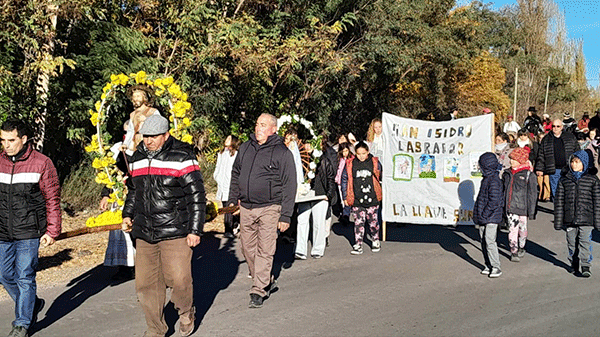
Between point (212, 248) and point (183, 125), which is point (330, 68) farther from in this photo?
point (183, 125)

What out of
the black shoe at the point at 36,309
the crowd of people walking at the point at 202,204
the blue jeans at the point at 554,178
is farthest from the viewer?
the blue jeans at the point at 554,178

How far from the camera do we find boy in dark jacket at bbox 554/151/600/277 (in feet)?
30.1

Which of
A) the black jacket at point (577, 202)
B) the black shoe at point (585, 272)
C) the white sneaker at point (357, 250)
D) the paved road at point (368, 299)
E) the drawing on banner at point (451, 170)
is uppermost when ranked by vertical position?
the drawing on banner at point (451, 170)

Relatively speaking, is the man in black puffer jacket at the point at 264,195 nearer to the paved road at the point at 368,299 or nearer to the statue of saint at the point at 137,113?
the paved road at the point at 368,299

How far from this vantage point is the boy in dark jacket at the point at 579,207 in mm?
9180

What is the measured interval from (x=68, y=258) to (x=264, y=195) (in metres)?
3.89

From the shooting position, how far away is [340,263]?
10039 mm

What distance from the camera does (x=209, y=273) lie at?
30.3ft

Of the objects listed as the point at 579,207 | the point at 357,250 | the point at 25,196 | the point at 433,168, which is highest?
the point at 433,168

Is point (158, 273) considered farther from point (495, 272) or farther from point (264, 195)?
point (495, 272)

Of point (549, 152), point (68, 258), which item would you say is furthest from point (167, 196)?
point (549, 152)

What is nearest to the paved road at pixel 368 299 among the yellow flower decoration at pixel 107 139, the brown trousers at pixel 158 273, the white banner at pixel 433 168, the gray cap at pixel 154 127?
the brown trousers at pixel 158 273

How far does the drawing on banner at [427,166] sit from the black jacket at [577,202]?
257 cm

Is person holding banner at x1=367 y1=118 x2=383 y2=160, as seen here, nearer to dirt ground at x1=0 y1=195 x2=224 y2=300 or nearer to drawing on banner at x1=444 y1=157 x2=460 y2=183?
drawing on banner at x1=444 y1=157 x2=460 y2=183
